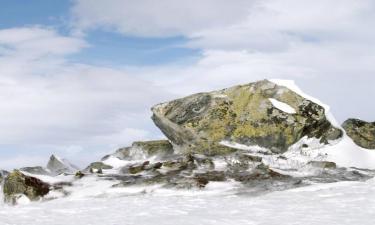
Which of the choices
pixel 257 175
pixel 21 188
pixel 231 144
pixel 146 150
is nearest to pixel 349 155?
pixel 231 144

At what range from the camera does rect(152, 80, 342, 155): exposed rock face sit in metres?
19.2

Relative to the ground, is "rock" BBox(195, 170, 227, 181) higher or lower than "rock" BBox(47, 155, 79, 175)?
lower

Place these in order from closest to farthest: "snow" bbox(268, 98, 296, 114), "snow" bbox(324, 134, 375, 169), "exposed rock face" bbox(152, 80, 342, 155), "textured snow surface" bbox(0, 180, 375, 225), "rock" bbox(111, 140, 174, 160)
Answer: "textured snow surface" bbox(0, 180, 375, 225)
"snow" bbox(324, 134, 375, 169)
"exposed rock face" bbox(152, 80, 342, 155)
"snow" bbox(268, 98, 296, 114)
"rock" bbox(111, 140, 174, 160)

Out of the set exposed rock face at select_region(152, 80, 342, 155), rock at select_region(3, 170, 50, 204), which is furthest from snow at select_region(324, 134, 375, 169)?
rock at select_region(3, 170, 50, 204)

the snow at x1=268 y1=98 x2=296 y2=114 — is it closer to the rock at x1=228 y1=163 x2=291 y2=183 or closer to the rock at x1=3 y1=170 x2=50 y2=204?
the rock at x1=228 y1=163 x2=291 y2=183

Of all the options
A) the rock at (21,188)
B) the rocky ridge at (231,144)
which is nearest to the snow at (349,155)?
the rocky ridge at (231,144)

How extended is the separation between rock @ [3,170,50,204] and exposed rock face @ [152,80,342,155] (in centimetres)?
620

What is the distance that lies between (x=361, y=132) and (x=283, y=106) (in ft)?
14.7

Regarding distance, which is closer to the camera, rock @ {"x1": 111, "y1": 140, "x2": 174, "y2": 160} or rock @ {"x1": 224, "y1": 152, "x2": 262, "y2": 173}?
rock @ {"x1": 224, "y1": 152, "x2": 262, "y2": 173}

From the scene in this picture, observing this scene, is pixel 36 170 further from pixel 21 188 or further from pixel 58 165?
pixel 21 188

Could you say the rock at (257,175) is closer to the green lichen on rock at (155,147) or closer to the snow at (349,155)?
the snow at (349,155)

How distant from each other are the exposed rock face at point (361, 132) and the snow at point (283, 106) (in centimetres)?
348

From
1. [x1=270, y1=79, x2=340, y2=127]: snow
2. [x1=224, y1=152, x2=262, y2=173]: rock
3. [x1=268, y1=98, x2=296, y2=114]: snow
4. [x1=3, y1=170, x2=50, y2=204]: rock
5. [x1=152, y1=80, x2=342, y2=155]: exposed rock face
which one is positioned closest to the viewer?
[x1=3, y1=170, x2=50, y2=204]: rock

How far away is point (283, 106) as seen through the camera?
768 inches
